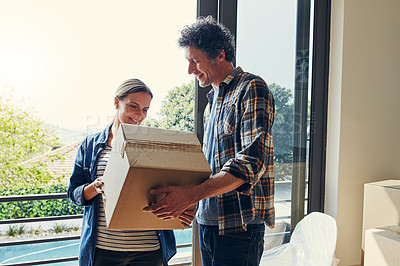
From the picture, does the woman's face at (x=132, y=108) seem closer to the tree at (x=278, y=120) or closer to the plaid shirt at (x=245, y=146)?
the plaid shirt at (x=245, y=146)

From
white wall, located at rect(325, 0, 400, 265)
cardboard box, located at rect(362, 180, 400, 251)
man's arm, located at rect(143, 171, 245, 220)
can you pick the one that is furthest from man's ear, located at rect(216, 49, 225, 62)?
cardboard box, located at rect(362, 180, 400, 251)

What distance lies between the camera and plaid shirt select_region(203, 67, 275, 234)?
105 cm

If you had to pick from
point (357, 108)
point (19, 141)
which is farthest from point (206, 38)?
point (19, 141)

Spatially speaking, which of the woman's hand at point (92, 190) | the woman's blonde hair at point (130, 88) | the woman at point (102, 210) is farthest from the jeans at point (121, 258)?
the woman's blonde hair at point (130, 88)

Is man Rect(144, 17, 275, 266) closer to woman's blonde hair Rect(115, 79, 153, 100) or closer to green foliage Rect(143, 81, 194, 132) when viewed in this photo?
woman's blonde hair Rect(115, 79, 153, 100)

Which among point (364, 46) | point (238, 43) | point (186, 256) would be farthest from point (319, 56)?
point (186, 256)

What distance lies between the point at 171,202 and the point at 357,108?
212 cm

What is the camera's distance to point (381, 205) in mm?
2289

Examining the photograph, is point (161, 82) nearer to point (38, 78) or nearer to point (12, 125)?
point (38, 78)

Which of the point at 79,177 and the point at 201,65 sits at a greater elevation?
the point at 201,65

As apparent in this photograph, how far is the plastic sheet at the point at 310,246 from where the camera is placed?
2.02 metres

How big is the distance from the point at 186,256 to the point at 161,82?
1447 mm

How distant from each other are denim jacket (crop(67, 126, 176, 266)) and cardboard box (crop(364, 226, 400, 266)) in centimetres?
138

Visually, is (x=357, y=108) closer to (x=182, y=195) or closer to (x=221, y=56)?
(x=221, y=56)
